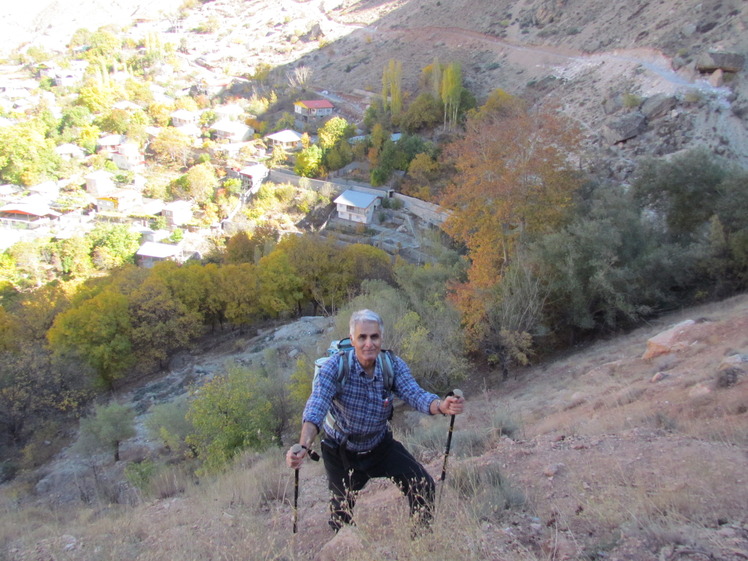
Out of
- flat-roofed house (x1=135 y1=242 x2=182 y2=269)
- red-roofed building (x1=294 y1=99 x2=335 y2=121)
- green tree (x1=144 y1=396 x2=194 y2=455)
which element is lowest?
flat-roofed house (x1=135 y1=242 x2=182 y2=269)

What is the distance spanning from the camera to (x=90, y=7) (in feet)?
317

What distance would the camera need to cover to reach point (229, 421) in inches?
317

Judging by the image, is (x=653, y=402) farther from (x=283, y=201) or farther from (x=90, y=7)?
(x=90, y=7)

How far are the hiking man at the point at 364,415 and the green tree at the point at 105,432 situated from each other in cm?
1029

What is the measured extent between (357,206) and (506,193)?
15089mm

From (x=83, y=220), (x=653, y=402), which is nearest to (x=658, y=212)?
(x=653, y=402)

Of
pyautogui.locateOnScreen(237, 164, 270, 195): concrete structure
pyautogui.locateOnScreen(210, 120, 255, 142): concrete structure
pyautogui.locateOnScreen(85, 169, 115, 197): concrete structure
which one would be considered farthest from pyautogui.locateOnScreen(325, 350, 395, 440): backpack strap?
pyautogui.locateOnScreen(210, 120, 255, 142): concrete structure

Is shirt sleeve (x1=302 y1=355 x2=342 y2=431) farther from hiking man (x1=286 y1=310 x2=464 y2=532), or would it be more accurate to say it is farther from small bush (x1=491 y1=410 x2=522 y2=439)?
small bush (x1=491 y1=410 x2=522 y2=439)

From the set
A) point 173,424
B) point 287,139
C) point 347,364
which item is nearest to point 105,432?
point 173,424

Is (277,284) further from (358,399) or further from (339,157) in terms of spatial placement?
(358,399)

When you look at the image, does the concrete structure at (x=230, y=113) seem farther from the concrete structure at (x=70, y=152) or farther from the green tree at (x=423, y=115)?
the green tree at (x=423, y=115)

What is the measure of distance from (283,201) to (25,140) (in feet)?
72.7

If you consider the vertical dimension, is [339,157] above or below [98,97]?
below

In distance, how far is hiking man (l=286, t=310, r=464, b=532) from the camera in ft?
9.03
